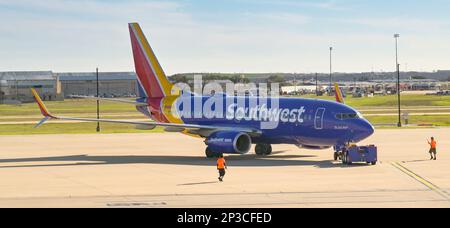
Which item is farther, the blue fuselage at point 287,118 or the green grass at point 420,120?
the green grass at point 420,120

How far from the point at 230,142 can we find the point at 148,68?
481 inches

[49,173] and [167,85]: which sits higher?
[167,85]

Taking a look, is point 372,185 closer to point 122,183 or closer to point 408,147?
point 122,183

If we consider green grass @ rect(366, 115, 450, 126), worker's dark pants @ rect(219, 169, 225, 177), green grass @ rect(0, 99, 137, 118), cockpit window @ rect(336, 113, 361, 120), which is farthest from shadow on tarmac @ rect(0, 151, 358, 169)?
green grass @ rect(0, 99, 137, 118)

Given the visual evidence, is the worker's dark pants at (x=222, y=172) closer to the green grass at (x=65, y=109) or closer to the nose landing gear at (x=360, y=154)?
the nose landing gear at (x=360, y=154)

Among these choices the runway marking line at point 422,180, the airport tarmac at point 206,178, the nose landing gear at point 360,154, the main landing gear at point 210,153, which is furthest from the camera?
the main landing gear at point 210,153

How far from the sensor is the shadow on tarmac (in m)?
46.7

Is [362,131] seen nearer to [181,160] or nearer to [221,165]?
[181,160]

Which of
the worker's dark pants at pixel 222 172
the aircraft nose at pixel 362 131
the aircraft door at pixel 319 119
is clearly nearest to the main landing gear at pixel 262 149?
the aircraft door at pixel 319 119

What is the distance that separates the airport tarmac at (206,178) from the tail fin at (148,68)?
449 cm

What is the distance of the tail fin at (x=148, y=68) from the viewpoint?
188 feet

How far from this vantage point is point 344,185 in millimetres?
36156
